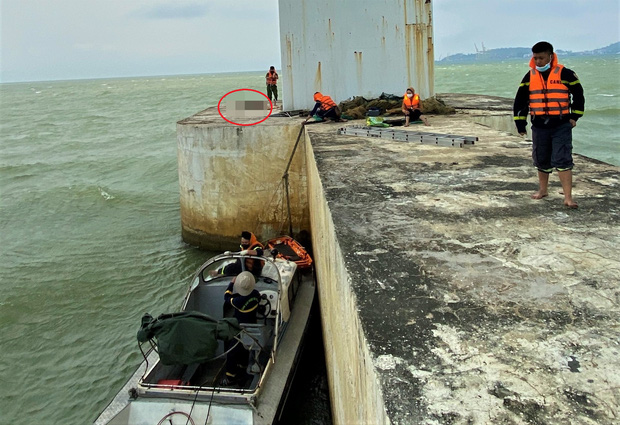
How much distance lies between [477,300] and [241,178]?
9.00 m

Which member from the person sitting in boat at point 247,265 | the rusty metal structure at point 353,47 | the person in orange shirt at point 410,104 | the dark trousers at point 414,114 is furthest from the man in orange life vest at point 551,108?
the rusty metal structure at point 353,47

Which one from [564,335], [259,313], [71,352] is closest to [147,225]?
[71,352]

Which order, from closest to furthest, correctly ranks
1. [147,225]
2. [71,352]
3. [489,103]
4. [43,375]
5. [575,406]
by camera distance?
[575,406], [43,375], [71,352], [147,225], [489,103]

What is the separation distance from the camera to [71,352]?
821 centimetres

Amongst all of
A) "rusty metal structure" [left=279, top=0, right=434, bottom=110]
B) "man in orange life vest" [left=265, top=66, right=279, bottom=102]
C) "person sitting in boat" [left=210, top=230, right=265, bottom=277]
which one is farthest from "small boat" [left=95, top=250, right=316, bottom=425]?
"man in orange life vest" [left=265, top=66, right=279, bottom=102]

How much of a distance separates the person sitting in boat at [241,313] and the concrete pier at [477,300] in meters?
1.32

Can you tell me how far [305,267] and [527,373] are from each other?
6331mm

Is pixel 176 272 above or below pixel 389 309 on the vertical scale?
below

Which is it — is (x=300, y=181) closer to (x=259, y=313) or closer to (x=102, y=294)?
(x=102, y=294)

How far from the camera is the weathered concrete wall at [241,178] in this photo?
11.4 metres

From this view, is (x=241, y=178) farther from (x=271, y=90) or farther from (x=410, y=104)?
(x=271, y=90)

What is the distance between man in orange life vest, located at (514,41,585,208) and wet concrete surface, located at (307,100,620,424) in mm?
386

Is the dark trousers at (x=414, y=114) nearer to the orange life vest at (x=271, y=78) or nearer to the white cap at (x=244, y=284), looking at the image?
the white cap at (x=244, y=284)

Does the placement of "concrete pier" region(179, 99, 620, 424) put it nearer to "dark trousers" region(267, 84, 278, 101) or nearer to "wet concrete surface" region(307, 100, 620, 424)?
"wet concrete surface" region(307, 100, 620, 424)
